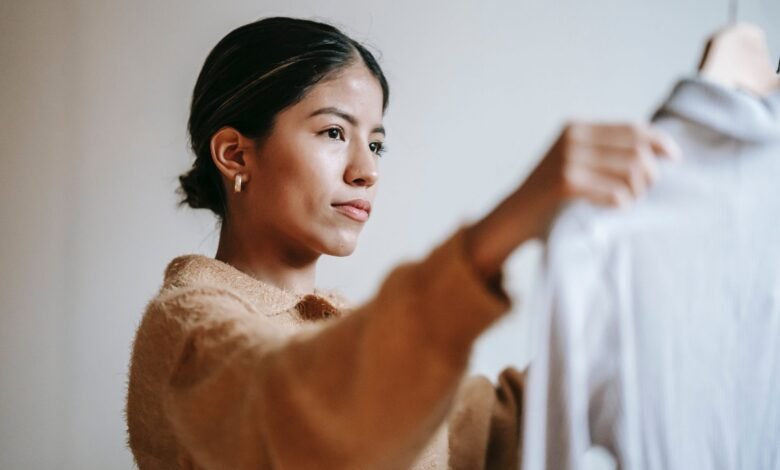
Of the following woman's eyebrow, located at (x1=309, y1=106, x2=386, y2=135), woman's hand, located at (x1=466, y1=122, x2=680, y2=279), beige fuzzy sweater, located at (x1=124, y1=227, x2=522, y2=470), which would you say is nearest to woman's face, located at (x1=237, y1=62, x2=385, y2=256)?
woman's eyebrow, located at (x1=309, y1=106, x2=386, y2=135)

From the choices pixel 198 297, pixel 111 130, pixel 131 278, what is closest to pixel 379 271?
pixel 131 278

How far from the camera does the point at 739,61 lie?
0.45 metres

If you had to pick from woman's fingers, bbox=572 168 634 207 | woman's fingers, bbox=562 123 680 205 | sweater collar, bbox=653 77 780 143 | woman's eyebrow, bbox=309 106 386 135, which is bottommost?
woman's fingers, bbox=572 168 634 207

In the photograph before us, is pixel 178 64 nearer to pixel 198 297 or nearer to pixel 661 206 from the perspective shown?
pixel 198 297

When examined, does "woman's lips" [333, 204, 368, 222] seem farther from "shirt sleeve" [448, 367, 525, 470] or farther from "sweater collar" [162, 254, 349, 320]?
"shirt sleeve" [448, 367, 525, 470]

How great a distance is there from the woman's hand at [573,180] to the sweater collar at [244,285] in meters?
0.43

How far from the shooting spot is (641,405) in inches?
17.2

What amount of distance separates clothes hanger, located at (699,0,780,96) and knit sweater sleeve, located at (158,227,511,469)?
22cm

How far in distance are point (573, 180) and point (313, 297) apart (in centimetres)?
52

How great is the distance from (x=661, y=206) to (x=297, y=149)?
464mm

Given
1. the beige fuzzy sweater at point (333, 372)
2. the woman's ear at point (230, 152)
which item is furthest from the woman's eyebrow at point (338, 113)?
the beige fuzzy sweater at point (333, 372)

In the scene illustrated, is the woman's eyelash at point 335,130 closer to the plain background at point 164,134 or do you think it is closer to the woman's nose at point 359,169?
the woman's nose at point 359,169

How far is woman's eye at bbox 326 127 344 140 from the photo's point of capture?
79cm

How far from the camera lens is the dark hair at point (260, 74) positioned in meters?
0.80
